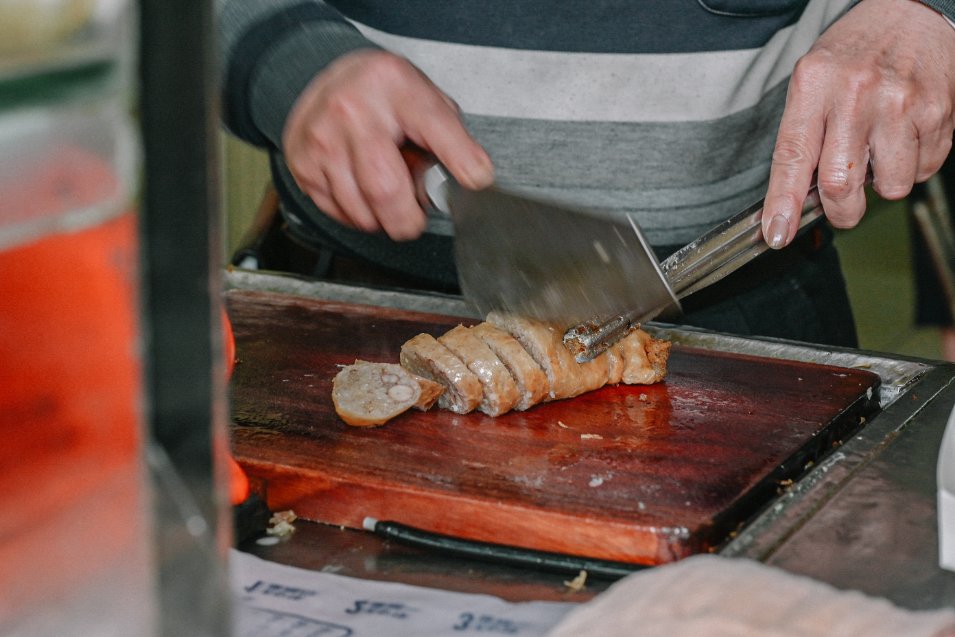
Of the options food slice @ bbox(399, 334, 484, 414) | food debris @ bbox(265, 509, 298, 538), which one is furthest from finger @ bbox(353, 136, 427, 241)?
food debris @ bbox(265, 509, 298, 538)

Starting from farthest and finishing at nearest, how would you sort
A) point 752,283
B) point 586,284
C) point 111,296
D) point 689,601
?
point 752,283, point 586,284, point 689,601, point 111,296

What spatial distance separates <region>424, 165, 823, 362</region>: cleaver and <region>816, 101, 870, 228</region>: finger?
0.05m

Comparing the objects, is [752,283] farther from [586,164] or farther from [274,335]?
[274,335]

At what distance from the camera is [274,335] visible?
2.40 metres

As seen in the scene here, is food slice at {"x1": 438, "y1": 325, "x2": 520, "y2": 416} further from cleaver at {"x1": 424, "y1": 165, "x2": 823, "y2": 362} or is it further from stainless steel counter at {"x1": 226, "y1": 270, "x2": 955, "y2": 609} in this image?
stainless steel counter at {"x1": 226, "y1": 270, "x2": 955, "y2": 609}

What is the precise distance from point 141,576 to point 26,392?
0.15 meters

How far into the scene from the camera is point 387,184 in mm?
1933

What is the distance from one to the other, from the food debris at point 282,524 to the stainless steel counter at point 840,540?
2cm

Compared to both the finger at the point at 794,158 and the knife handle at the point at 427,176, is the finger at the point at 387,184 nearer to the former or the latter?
the knife handle at the point at 427,176

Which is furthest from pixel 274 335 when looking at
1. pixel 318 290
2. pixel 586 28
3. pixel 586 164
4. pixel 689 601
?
pixel 689 601

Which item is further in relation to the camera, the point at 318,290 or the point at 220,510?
the point at 318,290

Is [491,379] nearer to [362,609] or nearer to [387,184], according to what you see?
[387,184]

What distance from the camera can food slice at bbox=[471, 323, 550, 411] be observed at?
78.9 inches

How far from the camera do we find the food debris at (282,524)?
1607 millimetres
